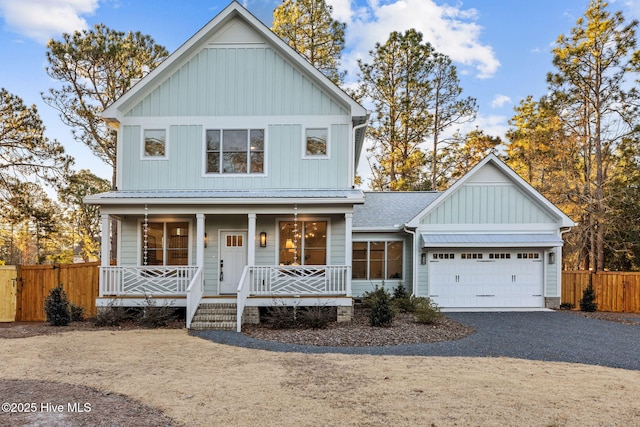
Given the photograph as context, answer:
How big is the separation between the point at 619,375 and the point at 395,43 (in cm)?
2227

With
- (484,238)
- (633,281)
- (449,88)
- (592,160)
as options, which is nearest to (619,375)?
(484,238)

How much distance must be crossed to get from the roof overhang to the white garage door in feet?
1.81

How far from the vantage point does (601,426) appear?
4621mm

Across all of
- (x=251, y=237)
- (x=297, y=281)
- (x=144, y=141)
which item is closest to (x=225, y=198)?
(x=251, y=237)

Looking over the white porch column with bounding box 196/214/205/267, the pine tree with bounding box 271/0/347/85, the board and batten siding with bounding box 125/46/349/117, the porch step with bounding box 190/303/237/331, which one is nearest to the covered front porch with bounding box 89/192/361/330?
the white porch column with bounding box 196/214/205/267

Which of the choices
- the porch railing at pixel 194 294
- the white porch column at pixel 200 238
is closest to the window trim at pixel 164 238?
the white porch column at pixel 200 238

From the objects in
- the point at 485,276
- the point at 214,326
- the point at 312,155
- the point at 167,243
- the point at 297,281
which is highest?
the point at 312,155

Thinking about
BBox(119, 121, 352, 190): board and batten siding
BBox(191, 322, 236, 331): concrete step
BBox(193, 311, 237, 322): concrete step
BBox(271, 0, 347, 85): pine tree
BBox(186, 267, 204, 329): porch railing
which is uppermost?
BBox(271, 0, 347, 85): pine tree

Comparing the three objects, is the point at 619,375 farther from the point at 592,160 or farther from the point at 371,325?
the point at 592,160

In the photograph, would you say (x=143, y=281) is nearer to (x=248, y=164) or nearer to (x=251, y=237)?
(x=251, y=237)

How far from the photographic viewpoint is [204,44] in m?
13.0

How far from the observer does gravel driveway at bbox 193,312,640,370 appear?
26.4ft

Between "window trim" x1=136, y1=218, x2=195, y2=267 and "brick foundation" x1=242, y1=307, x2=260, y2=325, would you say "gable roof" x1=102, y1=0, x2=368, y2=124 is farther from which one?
"brick foundation" x1=242, y1=307, x2=260, y2=325

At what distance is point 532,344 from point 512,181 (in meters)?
7.44
